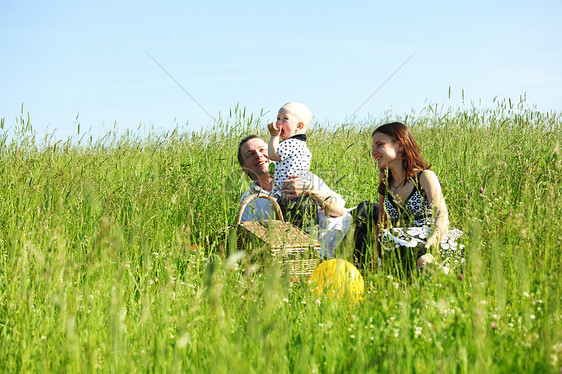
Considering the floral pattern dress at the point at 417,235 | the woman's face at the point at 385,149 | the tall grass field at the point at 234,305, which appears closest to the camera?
the tall grass field at the point at 234,305

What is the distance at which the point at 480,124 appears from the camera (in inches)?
276

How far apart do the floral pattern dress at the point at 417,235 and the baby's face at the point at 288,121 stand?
1059mm

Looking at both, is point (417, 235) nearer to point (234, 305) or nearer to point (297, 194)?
point (297, 194)

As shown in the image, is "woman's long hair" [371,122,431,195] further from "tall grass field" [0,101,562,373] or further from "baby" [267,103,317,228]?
"baby" [267,103,317,228]

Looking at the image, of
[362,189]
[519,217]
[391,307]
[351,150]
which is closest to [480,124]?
[351,150]

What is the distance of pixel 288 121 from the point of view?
431 centimetres

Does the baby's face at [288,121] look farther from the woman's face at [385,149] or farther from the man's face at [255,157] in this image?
the woman's face at [385,149]

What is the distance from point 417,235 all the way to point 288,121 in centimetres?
160

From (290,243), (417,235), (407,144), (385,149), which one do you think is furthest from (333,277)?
(407,144)

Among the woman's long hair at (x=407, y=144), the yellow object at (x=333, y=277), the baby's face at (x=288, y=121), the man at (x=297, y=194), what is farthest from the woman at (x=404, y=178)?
the baby's face at (x=288, y=121)

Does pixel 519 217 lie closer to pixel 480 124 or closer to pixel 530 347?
pixel 530 347

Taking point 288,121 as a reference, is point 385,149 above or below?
below

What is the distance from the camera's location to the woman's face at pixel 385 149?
3631 mm

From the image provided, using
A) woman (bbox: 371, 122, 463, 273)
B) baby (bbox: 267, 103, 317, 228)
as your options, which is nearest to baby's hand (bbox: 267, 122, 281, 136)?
baby (bbox: 267, 103, 317, 228)
